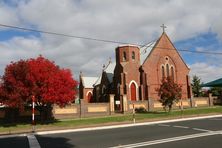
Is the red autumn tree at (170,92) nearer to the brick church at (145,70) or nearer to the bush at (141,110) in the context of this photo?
the bush at (141,110)

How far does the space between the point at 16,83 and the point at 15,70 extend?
1262 millimetres

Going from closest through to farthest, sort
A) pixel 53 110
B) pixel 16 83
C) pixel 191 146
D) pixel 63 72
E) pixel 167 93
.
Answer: pixel 191 146 < pixel 16 83 < pixel 63 72 < pixel 53 110 < pixel 167 93

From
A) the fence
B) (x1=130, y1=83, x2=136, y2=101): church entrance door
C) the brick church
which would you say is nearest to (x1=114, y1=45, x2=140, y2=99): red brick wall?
the brick church

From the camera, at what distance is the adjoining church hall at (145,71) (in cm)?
Answer: 5072

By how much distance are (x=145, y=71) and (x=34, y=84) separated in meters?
26.4

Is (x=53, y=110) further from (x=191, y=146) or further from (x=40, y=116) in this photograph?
(x=191, y=146)

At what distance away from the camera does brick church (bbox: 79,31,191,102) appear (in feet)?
167

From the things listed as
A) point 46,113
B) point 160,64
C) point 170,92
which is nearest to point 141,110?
point 170,92

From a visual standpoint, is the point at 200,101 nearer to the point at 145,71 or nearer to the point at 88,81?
the point at 145,71

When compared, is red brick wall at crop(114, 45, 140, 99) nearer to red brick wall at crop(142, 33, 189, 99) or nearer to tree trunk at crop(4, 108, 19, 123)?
red brick wall at crop(142, 33, 189, 99)

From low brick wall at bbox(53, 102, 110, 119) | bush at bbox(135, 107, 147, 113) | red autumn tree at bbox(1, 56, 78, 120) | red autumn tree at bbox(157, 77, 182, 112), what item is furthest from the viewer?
bush at bbox(135, 107, 147, 113)

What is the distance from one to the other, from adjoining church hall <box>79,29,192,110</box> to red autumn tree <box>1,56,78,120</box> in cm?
1937

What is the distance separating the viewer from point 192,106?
1938 inches

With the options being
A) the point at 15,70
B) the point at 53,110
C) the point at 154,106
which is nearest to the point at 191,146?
the point at 15,70
